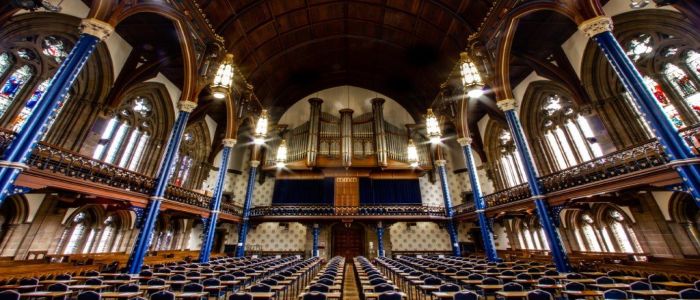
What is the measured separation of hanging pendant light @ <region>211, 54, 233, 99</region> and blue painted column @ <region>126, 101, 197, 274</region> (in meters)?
2.44

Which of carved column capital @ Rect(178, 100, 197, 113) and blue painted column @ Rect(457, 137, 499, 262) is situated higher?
carved column capital @ Rect(178, 100, 197, 113)

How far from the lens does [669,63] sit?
33.5 feet

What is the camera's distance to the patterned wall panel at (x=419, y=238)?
68.2 ft

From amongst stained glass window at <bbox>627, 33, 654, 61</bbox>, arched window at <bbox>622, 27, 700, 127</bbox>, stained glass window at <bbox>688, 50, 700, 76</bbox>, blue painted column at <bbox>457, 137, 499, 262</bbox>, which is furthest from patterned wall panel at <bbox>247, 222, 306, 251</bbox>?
stained glass window at <bbox>688, 50, 700, 76</bbox>

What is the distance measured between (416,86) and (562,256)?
15.0 metres

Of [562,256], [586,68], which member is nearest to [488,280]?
[562,256]

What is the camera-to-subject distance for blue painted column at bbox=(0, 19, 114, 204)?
6.14 metres

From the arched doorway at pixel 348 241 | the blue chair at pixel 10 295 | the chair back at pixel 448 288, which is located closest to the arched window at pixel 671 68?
the chair back at pixel 448 288

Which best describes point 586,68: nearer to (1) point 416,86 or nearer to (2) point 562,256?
(2) point 562,256

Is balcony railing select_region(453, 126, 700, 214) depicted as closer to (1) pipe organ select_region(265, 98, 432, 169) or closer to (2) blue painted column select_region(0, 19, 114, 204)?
(1) pipe organ select_region(265, 98, 432, 169)

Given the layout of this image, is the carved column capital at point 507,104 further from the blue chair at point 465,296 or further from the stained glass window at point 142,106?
the stained glass window at point 142,106

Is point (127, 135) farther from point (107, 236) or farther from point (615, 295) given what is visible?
point (615, 295)

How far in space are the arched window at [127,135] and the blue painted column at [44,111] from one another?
689 cm

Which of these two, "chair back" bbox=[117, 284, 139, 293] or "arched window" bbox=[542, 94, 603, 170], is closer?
"chair back" bbox=[117, 284, 139, 293]
